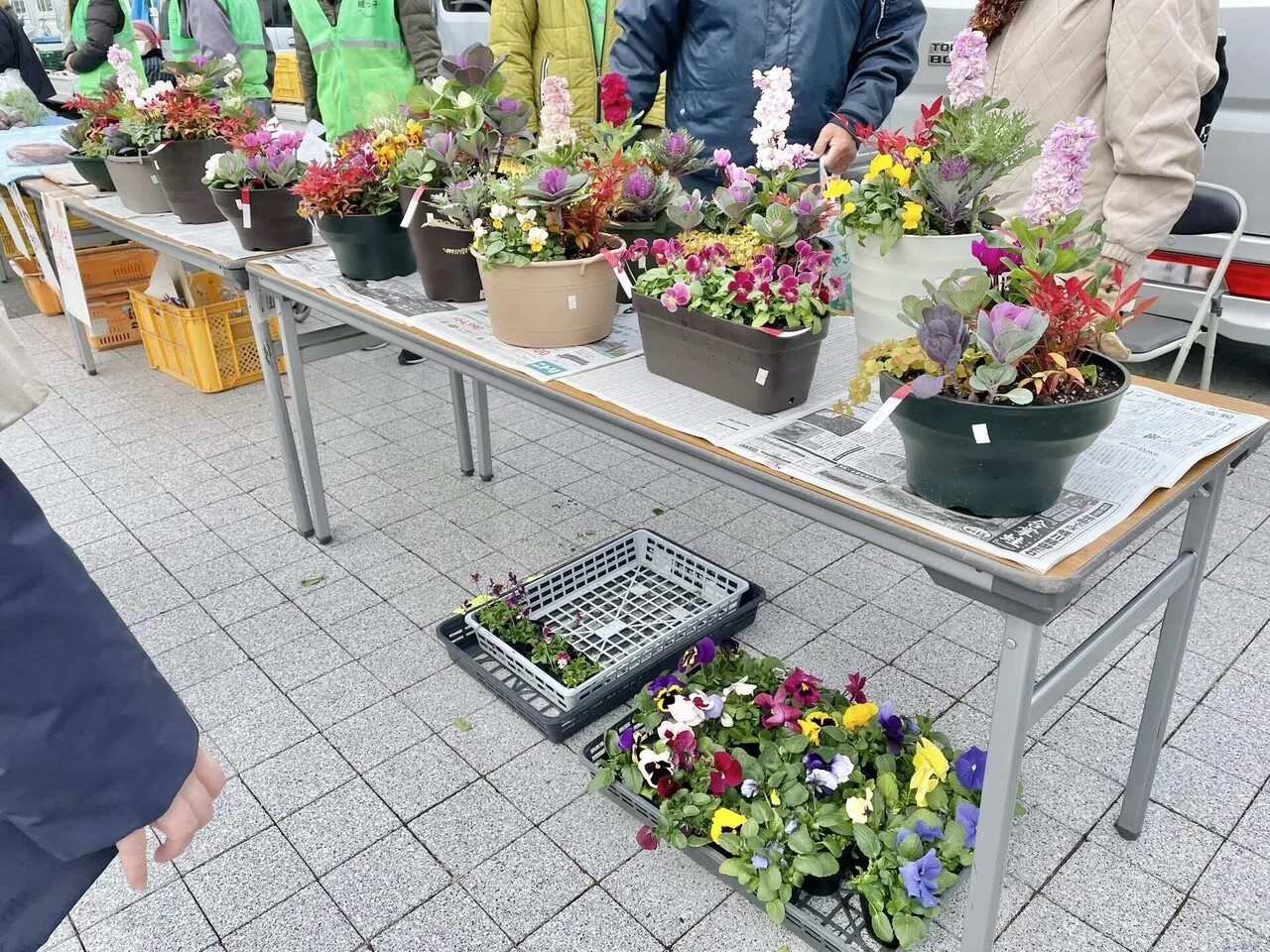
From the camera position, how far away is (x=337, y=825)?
5.54 ft

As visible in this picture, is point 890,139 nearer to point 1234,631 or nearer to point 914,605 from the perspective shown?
point 914,605

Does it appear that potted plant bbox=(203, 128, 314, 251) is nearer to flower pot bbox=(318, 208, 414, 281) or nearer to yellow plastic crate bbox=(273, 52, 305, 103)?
flower pot bbox=(318, 208, 414, 281)

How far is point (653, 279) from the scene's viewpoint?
1446mm

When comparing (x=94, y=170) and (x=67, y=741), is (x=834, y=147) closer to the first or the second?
(x=67, y=741)

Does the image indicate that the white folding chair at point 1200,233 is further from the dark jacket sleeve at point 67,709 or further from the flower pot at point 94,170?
the flower pot at point 94,170

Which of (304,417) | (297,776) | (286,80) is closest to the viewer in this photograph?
(297,776)

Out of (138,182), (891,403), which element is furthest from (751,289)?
(138,182)

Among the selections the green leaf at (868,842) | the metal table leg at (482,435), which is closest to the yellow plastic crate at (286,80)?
the metal table leg at (482,435)

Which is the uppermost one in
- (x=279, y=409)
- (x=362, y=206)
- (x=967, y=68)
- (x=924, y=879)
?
(x=967, y=68)

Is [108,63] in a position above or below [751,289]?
above

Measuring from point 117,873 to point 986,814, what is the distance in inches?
58.1

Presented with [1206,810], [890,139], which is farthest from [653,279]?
[1206,810]

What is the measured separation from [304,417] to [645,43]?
1331mm

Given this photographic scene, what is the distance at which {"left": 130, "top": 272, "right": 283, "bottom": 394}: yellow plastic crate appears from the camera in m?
3.62
